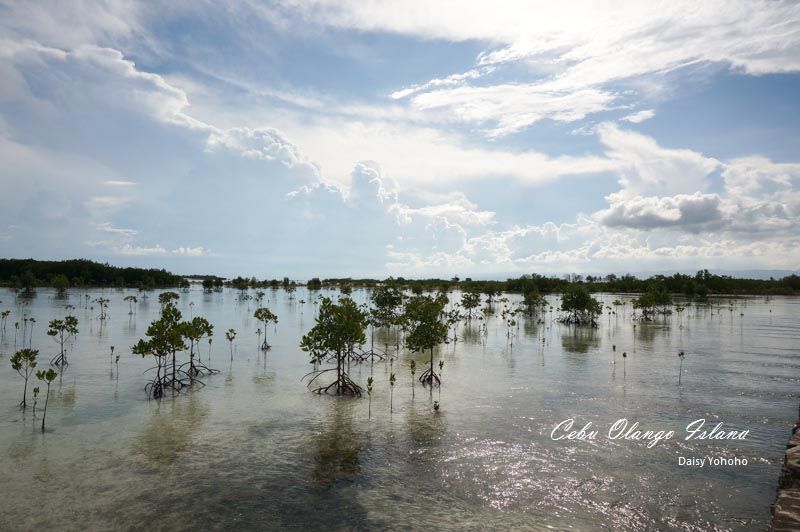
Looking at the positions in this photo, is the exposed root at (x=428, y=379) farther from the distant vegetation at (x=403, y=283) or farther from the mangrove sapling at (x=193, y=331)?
the distant vegetation at (x=403, y=283)

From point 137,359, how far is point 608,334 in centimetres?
4400

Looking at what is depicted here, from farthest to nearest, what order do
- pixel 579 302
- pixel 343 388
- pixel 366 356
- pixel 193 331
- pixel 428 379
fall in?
pixel 579 302 → pixel 366 356 → pixel 428 379 → pixel 193 331 → pixel 343 388

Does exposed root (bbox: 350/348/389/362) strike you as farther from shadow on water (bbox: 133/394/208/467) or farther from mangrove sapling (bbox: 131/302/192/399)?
mangrove sapling (bbox: 131/302/192/399)

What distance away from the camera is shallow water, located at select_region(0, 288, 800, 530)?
11859mm

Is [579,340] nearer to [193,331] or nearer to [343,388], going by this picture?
[343,388]

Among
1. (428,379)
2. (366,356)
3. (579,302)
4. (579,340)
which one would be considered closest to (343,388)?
(428,379)

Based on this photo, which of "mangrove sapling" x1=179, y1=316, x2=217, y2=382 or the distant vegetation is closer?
"mangrove sapling" x1=179, y1=316, x2=217, y2=382

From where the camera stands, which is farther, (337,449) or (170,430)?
(170,430)

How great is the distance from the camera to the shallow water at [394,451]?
11.9 metres

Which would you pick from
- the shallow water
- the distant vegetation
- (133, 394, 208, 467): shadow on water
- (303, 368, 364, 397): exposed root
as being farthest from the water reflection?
the distant vegetation

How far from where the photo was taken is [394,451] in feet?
52.4

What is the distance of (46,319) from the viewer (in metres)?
50.9

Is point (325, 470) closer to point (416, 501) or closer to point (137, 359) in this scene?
point (416, 501)

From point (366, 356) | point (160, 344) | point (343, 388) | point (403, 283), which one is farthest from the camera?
point (403, 283)
